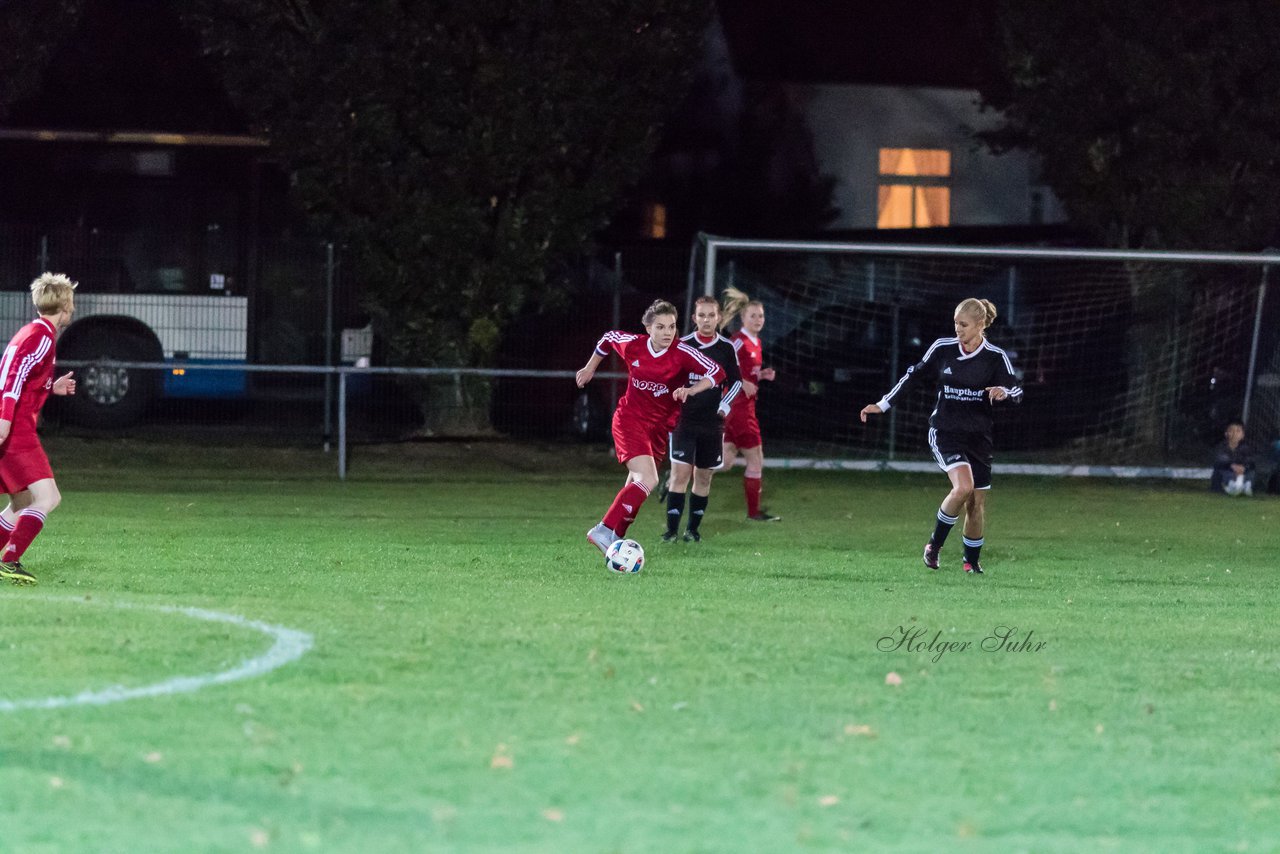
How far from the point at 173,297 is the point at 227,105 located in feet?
8.36

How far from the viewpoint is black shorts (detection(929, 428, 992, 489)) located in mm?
10453

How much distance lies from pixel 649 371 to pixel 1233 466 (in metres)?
8.53

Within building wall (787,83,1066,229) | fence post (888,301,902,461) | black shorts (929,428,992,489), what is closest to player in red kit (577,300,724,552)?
black shorts (929,428,992,489)

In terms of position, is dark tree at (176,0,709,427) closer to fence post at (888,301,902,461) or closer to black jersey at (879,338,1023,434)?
fence post at (888,301,902,461)

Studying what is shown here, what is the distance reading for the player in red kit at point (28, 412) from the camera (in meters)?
8.73

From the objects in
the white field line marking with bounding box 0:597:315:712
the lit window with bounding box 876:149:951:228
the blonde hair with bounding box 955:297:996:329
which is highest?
the lit window with bounding box 876:149:951:228

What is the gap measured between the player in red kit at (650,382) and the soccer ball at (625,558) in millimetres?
533

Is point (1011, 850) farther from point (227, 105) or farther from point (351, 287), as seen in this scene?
point (227, 105)

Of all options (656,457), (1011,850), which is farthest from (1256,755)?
(656,457)

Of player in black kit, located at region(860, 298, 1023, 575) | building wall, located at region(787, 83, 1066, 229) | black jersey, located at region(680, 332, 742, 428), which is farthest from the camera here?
building wall, located at region(787, 83, 1066, 229)

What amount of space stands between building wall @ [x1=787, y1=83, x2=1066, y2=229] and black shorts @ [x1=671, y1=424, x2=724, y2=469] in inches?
595

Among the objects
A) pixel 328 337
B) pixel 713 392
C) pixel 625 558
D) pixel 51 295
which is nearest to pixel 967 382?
pixel 713 392

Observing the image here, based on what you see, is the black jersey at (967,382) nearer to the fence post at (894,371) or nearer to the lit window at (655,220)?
the fence post at (894,371)

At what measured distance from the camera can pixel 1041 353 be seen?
19266 millimetres
